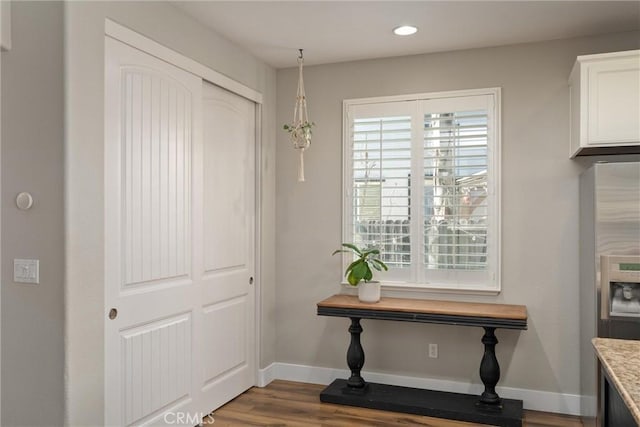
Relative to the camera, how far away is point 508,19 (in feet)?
10.8

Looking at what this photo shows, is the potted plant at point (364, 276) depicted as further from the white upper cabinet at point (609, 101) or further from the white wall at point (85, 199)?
the white wall at point (85, 199)

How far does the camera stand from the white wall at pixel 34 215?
7.88 ft

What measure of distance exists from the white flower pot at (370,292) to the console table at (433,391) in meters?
0.05

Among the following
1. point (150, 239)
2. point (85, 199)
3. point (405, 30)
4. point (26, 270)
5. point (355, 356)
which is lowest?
point (355, 356)

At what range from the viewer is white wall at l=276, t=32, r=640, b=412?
3.65 m

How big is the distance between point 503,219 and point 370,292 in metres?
1.12

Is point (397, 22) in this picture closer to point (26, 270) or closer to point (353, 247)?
point (353, 247)

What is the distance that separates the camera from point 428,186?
3.96 m

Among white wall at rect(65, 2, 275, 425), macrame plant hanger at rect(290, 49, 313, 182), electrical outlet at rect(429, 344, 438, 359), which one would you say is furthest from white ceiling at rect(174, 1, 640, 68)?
electrical outlet at rect(429, 344, 438, 359)

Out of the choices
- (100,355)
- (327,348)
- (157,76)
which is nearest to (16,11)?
(157,76)

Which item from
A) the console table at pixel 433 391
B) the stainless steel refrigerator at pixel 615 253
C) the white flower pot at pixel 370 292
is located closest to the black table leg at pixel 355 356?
the console table at pixel 433 391
